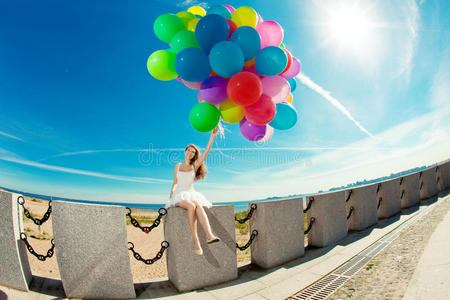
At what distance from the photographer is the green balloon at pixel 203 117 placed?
10.8ft

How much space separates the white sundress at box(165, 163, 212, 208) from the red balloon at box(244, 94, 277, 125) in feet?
4.12

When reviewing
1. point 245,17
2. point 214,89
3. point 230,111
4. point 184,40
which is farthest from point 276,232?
point 245,17

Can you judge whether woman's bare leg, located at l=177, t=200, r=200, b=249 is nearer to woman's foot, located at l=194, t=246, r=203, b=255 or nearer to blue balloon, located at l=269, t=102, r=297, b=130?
woman's foot, located at l=194, t=246, r=203, b=255

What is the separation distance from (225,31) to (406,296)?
3.59 metres

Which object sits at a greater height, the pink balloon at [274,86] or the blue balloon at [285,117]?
the pink balloon at [274,86]

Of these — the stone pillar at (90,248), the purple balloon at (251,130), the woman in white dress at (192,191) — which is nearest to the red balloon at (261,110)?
the purple balloon at (251,130)

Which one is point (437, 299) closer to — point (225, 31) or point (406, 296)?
point (406, 296)

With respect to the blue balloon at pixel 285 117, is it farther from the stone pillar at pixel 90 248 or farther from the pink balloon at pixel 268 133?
the stone pillar at pixel 90 248

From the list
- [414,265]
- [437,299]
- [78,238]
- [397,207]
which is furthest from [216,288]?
[397,207]

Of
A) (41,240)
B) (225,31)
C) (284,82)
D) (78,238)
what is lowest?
(41,240)

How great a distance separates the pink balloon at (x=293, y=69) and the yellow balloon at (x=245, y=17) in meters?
0.92

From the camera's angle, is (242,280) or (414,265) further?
(242,280)

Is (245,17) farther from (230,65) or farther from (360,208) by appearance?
(360,208)

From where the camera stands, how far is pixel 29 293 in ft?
8.70
